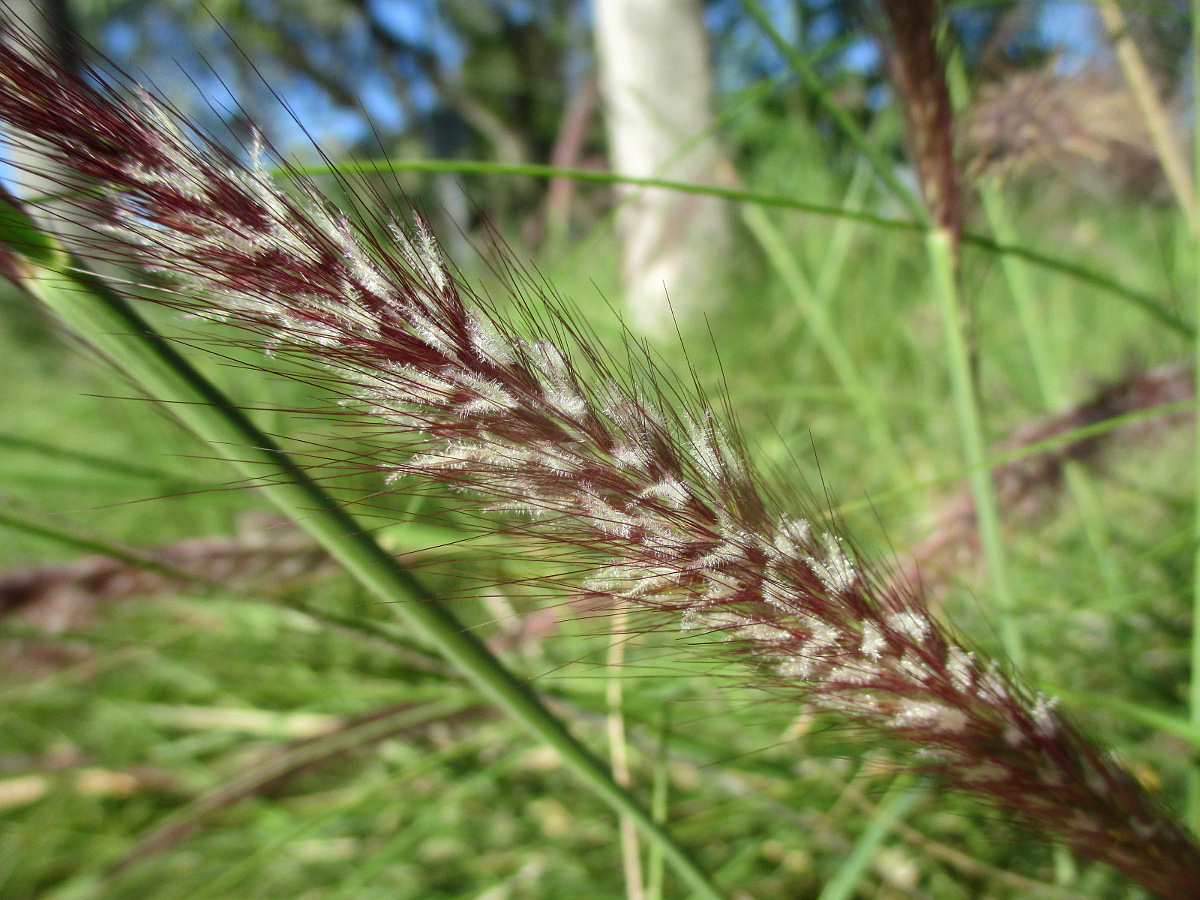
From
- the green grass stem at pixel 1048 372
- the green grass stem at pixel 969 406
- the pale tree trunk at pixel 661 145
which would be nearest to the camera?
the green grass stem at pixel 969 406

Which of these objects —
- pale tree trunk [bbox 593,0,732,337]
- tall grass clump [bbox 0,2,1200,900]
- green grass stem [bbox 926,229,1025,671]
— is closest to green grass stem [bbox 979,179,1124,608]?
green grass stem [bbox 926,229,1025,671]

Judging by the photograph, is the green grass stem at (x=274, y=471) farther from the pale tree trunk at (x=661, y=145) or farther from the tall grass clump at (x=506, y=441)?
the pale tree trunk at (x=661, y=145)

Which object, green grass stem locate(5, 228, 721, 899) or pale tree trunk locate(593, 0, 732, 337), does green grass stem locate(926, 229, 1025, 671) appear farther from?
pale tree trunk locate(593, 0, 732, 337)

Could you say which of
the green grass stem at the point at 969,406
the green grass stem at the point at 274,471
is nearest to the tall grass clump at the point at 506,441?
the green grass stem at the point at 274,471

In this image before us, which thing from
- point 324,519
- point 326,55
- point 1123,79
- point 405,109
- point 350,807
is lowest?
point 350,807

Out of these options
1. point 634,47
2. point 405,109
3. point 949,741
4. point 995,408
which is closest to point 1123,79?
point 995,408

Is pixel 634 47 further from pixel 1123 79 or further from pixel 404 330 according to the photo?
pixel 404 330
